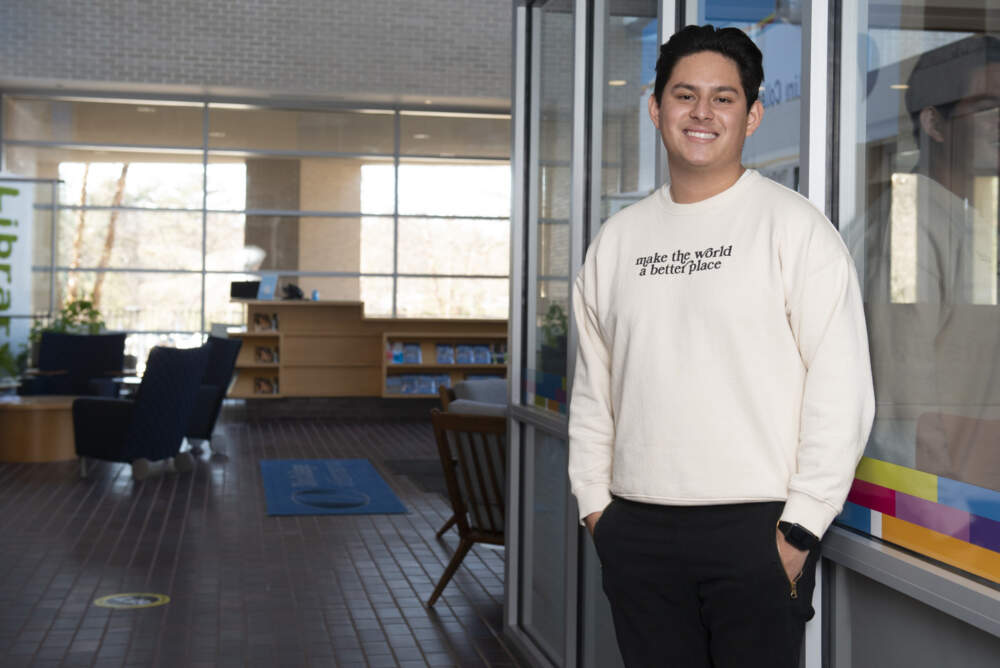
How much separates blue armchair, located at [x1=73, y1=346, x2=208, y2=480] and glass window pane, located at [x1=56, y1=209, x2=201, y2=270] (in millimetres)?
6316


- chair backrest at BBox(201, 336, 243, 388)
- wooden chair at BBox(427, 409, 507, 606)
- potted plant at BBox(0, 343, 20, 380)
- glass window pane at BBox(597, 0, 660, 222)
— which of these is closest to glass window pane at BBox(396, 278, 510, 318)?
potted plant at BBox(0, 343, 20, 380)

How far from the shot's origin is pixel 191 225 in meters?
14.4

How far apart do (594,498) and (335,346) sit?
11320 millimetres

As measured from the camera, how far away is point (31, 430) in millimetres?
9016

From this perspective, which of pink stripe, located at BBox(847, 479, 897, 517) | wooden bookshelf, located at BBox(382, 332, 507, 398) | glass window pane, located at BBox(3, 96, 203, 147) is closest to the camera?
pink stripe, located at BBox(847, 479, 897, 517)

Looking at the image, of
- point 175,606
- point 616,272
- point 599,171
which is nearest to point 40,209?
point 175,606

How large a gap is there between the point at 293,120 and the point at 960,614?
45.2 ft

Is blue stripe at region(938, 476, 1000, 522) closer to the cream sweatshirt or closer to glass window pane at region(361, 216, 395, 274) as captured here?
the cream sweatshirt

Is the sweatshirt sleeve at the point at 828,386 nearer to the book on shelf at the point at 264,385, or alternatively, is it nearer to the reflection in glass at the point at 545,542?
the reflection in glass at the point at 545,542

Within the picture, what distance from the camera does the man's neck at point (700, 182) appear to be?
190 centimetres

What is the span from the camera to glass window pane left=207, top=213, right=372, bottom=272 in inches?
569

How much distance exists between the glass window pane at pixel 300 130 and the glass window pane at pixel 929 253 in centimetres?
1312

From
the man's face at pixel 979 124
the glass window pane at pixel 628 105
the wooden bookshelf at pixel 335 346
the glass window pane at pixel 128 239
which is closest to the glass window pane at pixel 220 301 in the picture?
the glass window pane at pixel 128 239

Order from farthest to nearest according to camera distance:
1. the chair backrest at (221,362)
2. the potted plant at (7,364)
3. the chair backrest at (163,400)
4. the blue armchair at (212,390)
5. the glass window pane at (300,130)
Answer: the glass window pane at (300,130) < the potted plant at (7,364) < the chair backrest at (221,362) < the blue armchair at (212,390) < the chair backrest at (163,400)
